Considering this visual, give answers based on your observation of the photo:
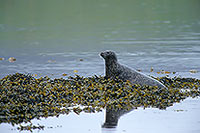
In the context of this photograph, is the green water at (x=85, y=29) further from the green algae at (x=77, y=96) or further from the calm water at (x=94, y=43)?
the green algae at (x=77, y=96)

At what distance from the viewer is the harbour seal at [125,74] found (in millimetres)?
12320

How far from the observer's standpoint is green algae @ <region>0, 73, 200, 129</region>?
9.99 metres

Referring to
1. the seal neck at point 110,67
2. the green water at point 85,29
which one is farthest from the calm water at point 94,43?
the seal neck at point 110,67

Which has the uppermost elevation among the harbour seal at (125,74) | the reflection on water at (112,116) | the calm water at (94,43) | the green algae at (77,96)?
the calm water at (94,43)

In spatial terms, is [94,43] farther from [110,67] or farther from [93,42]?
[110,67]

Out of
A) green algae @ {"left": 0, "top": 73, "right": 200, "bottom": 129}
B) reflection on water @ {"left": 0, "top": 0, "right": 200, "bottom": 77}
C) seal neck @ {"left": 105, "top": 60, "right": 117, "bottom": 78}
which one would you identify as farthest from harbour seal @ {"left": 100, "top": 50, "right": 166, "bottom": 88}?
reflection on water @ {"left": 0, "top": 0, "right": 200, "bottom": 77}

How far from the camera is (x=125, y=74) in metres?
12.8

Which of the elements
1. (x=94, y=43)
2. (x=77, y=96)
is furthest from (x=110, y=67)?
(x=94, y=43)

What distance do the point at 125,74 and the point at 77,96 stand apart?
2.10m

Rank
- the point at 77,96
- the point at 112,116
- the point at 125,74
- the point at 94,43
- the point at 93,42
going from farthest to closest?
the point at 93,42 < the point at 94,43 < the point at 125,74 < the point at 77,96 < the point at 112,116

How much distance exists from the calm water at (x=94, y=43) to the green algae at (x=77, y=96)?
2.62 metres

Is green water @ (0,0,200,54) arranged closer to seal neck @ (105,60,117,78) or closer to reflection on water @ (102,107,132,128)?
seal neck @ (105,60,117,78)

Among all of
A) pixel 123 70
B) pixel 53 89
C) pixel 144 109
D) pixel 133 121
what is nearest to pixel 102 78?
pixel 123 70

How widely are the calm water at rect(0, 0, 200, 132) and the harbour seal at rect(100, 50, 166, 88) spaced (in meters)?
2.21
